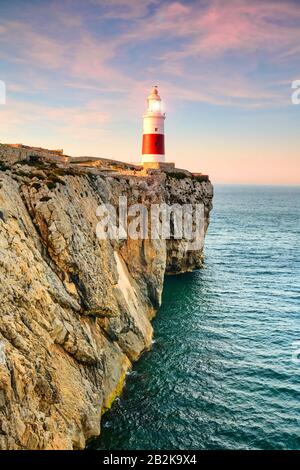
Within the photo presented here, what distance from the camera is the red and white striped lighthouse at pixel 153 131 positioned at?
6894 centimetres

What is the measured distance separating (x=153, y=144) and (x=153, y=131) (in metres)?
2.18

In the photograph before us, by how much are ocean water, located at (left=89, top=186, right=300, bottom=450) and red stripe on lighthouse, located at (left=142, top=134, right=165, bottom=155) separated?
73.1 ft

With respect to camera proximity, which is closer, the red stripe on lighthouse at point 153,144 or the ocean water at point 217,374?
the ocean water at point 217,374

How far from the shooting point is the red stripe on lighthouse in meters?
69.3

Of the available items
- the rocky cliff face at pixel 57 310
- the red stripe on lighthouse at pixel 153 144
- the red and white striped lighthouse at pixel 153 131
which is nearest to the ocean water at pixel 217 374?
the rocky cliff face at pixel 57 310

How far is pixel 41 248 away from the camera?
26.6 metres

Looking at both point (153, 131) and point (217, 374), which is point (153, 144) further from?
point (217, 374)

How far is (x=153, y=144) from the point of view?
228 ft

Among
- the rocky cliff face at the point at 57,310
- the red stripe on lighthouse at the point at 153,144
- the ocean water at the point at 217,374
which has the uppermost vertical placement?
the red stripe on lighthouse at the point at 153,144

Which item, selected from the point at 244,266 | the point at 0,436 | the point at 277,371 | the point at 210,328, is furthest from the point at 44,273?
the point at 244,266

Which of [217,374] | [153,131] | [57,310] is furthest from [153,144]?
[57,310]

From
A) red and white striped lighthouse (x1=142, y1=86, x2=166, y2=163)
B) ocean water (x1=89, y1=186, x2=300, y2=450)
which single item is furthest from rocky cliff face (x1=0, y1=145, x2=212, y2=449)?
red and white striped lighthouse (x1=142, y1=86, x2=166, y2=163)

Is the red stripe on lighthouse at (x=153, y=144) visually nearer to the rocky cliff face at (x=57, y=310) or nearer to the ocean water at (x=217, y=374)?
the ocean water at (x=217, y=374)

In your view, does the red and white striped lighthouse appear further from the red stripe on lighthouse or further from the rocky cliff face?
the rocky cliff face
